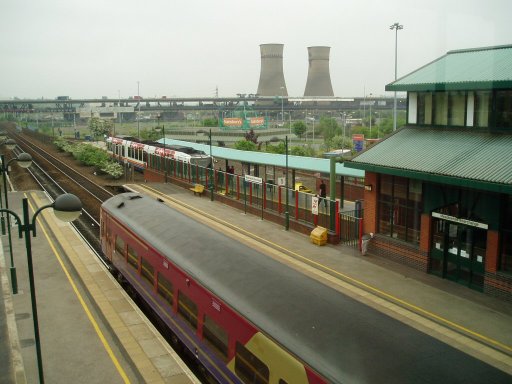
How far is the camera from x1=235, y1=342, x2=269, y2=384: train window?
348 inches

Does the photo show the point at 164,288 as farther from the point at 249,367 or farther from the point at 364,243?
the point at 364,243

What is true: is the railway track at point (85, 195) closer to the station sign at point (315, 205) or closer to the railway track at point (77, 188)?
the railway track at point (77, 188)

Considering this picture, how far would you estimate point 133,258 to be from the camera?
53.1 feet

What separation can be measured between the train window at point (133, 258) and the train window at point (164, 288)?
206 centimetres

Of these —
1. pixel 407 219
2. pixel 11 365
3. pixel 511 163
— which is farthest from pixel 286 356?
pixel 407 219

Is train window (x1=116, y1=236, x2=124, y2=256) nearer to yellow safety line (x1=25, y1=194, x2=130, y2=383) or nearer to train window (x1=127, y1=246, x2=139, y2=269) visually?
train window (x1=127, y1=246, x2=139, y2=269)

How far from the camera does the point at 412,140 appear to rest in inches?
850

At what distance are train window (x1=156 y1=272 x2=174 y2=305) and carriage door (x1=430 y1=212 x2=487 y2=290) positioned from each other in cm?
1105

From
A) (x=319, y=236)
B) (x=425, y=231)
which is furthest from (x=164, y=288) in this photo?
(x=319, y=236)

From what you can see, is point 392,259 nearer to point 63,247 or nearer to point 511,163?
point 511,163

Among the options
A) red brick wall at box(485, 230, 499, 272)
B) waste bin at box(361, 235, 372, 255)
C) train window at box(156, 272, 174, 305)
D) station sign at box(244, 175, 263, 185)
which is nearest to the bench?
station sign at box(244, 175, 263, 185)

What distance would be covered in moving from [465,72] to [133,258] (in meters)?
15.4

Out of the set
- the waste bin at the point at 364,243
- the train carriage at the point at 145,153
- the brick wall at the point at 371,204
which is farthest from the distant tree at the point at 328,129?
the waste bin at the point at 364,243

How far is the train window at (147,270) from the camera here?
47.5 ft
